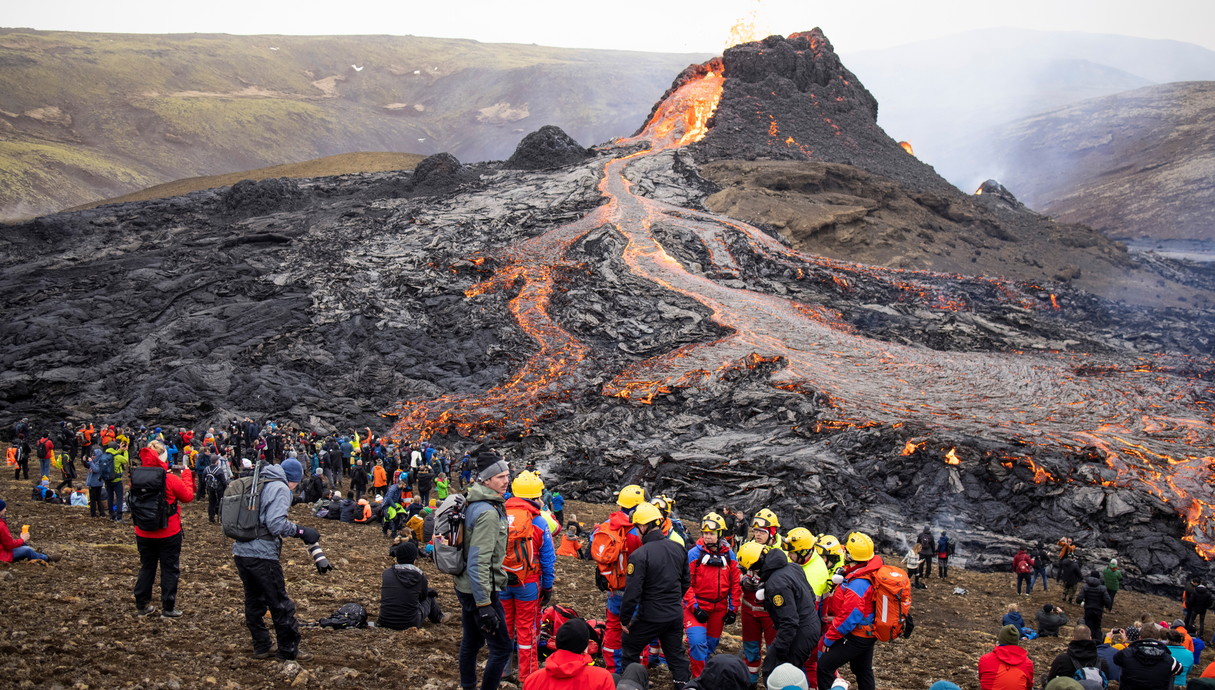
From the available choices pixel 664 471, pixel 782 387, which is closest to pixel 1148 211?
pixel 782 387

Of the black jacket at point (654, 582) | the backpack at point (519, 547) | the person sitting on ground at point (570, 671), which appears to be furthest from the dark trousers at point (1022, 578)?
the person sitting on ground at point (570, 671)

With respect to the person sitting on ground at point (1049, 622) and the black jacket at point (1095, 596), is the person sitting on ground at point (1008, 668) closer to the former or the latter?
the person sitting on ground at point (1049, 622)

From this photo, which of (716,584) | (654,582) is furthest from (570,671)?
(716,584)

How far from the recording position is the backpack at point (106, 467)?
14.2 m

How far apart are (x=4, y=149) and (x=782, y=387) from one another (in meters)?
88.2

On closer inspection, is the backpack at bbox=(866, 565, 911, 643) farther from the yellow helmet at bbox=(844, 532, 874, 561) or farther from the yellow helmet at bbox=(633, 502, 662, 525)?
the yellow helmet at bbox=(633, 502, 662, 525)

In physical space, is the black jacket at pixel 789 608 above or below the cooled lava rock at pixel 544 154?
below

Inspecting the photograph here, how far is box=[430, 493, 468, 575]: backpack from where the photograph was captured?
A: 22.2 feet

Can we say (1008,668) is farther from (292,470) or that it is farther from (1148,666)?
(292,470)

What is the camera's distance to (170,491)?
811cm

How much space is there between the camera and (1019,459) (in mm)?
22078

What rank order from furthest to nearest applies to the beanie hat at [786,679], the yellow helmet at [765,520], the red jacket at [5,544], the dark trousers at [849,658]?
1. the red jacket at [5,544]
2. the yellow helmet at [765,520]
3. the dark trousers at [849,658]
4. the beanie hat at [786,679]

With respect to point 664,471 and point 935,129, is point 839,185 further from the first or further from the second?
point 935,129

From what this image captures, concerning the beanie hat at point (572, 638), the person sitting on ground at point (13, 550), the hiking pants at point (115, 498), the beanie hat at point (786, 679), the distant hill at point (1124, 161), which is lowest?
the hiking pants at point (115, 498)
